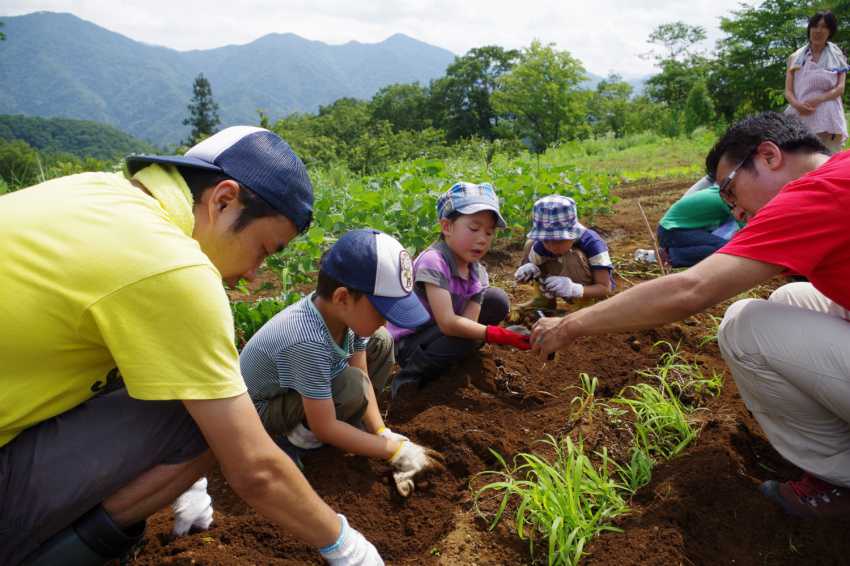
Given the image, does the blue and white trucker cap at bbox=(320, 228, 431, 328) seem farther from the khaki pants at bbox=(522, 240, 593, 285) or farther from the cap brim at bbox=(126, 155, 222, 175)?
the khaki pants at bbox=(522, 240, 593, 285)

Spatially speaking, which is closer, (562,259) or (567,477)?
(567,477)

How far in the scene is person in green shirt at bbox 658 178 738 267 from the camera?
4.14 metres

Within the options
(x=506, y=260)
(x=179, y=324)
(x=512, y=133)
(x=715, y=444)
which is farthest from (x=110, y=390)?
(x=512, y=133)

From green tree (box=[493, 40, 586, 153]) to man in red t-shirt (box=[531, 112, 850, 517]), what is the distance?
1233 inches

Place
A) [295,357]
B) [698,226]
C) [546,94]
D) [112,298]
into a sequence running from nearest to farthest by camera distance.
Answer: [112,298] < [295,357] < [698,226] < [546,94]

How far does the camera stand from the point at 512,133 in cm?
3609

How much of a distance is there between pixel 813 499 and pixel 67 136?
89.1 m

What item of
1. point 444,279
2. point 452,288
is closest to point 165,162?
point 444,279

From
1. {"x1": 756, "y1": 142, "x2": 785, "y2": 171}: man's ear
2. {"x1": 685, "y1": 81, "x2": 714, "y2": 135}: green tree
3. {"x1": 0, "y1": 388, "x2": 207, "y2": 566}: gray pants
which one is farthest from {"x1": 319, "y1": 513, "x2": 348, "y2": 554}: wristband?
{"x1": 685, "y1": 81, "x2": 714, "y2": 135}: green tree

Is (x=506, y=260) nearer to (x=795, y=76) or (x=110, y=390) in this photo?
(x=795, y=76)

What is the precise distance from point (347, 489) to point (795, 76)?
5819 millimetres

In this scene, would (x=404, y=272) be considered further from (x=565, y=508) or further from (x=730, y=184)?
(x=730, y=184)

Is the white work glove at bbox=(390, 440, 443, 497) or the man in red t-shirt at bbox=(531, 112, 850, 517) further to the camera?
the white work glove at bbox=(390, 440, 443, 497)

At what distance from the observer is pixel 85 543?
55.1 inches
